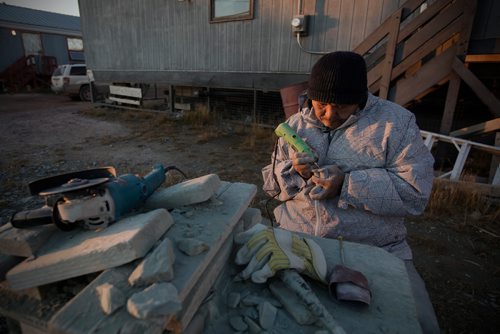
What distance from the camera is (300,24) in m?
6.12

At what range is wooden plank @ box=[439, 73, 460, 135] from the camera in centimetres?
430

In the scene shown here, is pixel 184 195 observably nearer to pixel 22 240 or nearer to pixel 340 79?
pixel 22 240

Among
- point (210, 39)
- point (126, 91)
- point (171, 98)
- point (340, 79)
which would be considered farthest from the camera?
point (126, 91)

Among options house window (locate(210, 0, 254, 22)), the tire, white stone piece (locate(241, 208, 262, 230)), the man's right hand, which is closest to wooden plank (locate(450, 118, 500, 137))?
the man's right hand

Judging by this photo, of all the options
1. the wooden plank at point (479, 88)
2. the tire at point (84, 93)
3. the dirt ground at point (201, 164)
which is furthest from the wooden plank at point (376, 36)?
the tire at point (84, 93)

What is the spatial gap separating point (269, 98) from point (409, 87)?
4.13 metres

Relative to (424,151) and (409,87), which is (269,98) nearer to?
(409,87)

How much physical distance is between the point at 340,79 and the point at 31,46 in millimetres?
25887

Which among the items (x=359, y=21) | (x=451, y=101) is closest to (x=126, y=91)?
(x=359, y=21)

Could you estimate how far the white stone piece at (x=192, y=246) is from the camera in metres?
0.97

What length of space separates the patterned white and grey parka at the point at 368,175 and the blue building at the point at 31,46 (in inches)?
912

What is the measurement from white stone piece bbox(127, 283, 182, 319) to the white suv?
16480mm

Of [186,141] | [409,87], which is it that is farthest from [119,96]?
[409,87]

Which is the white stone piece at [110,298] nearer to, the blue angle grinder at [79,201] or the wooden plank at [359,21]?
the blue angle grinder at [79,201]
